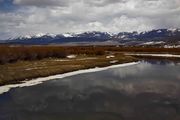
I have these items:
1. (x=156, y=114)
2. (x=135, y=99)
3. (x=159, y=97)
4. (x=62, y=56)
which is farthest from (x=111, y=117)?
(x=62, y=56)

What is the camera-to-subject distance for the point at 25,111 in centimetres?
2714

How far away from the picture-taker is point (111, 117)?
24703 millimetres

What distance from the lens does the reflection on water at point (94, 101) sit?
2552 cm

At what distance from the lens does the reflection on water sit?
25.5 meters

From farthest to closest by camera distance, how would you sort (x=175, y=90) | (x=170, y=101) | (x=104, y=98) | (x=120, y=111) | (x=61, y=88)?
(x=61, y=88) < (x=175, y=90) < (x=104, y=98) < (x=170, y=101) < (x=120, y=111)

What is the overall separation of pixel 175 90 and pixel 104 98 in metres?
9.33

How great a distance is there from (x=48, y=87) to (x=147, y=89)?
12.4 meters

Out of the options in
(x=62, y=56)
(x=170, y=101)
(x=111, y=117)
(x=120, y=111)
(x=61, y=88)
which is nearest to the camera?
(x=111, y=117)

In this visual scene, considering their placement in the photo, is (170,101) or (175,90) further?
(175,90)

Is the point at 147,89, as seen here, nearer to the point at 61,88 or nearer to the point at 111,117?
the point at 61,88

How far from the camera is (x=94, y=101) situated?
1227 inches

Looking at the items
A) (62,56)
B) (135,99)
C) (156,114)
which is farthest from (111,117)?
(62,56)

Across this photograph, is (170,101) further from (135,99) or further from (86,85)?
(86,85)

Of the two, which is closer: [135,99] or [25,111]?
[25,111]
